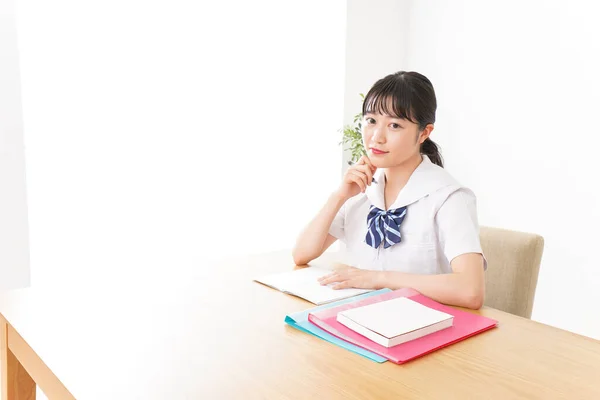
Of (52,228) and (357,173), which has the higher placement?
(357,173)

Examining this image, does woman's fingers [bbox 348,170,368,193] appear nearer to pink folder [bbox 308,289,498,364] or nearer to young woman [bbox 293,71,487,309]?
young woman [bbox 293,71,487,309]

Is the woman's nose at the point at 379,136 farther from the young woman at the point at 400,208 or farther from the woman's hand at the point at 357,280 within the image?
the woman's hand at the point at 357,280

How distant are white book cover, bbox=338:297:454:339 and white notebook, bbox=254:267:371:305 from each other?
16cm

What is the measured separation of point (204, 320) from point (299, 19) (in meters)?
2.64

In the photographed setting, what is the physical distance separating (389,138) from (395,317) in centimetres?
56

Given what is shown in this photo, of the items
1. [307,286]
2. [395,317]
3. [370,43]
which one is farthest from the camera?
[370,43]

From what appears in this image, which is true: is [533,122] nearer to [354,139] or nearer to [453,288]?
[354,139]

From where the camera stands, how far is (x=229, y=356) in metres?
0.93

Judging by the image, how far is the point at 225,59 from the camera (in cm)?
303

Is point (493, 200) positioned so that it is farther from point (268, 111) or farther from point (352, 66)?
point (268, 111)

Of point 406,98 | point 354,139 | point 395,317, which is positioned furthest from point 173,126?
point 395,317

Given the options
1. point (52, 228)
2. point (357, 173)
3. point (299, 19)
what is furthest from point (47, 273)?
point (299, 19)

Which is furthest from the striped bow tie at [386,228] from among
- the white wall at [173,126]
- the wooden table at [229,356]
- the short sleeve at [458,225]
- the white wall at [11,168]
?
the white wall at [11,168]

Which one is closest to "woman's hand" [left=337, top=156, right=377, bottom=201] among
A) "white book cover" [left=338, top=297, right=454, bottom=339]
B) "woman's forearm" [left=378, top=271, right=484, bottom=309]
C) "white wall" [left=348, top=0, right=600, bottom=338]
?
"woman's forearm" [left=378, top=271, right=484, bottom=309]
